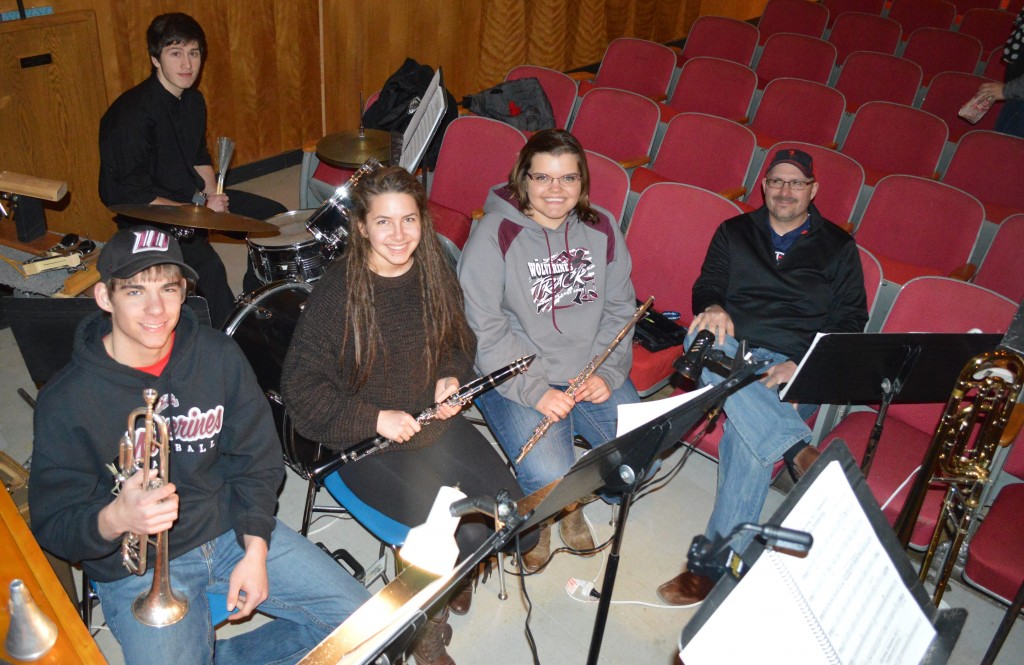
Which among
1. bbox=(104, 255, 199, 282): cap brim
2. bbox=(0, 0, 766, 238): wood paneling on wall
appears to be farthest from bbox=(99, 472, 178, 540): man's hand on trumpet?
bbox=(0, 0, 766, 238): wood paneling on wall

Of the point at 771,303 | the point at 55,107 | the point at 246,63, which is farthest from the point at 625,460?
the point at 246,63

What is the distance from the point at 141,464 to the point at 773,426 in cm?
190

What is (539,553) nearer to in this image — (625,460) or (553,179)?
(625,460)

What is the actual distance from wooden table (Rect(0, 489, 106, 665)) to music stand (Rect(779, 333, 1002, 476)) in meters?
1.86

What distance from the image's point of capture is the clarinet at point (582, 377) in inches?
98.0

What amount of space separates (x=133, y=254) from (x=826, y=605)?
5.37ft

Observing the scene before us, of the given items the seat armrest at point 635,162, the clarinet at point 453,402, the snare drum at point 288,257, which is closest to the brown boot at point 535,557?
the clarinet at point 453,402

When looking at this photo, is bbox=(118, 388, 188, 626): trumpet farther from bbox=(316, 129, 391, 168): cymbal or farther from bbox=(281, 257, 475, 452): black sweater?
bbox=(316, 129, 391, 168): cymbal

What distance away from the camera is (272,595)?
1.99 meters

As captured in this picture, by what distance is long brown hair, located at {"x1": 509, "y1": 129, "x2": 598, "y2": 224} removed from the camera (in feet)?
8.38

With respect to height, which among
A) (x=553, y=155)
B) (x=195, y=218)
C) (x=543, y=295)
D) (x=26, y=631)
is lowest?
(x=26, y=631)

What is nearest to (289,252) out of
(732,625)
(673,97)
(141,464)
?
(141,464)

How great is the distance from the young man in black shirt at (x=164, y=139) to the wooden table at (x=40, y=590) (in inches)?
63.6

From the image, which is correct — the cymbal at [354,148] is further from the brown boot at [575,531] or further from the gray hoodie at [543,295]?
the brown boot at [575,531]
